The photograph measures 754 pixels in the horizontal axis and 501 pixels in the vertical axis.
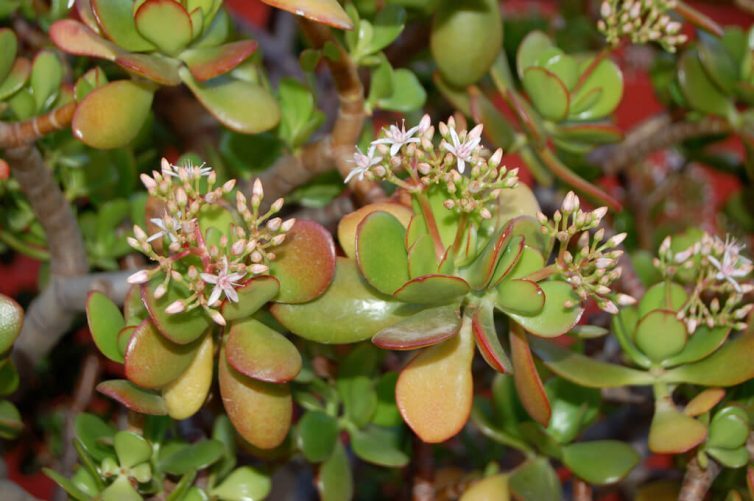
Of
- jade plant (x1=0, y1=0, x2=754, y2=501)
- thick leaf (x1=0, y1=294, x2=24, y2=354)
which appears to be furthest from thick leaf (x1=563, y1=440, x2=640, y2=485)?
thick leaf (x1=0, y1=294, x2=24, y2=354)

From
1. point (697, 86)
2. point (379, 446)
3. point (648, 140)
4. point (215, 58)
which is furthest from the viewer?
point (648, 140)

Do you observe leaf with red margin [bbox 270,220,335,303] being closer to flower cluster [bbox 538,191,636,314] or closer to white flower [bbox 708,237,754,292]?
flower cluster [bbox 538,191,636,314]

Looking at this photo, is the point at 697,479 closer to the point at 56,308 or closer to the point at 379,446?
the point at 379,446

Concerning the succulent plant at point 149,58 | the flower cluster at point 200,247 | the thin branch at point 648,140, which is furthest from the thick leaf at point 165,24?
the thin branch at point 648,140

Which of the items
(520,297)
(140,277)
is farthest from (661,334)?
(140,277)

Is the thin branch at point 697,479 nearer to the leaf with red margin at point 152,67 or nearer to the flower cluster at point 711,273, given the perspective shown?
the flower cluster at point 711,273

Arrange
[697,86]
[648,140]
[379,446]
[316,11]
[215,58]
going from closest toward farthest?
1. [316,11]
2. [215,58]
3. [379,446]
4. [697,86]
5. [648,140]

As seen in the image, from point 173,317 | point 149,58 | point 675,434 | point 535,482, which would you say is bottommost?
point 535,482
